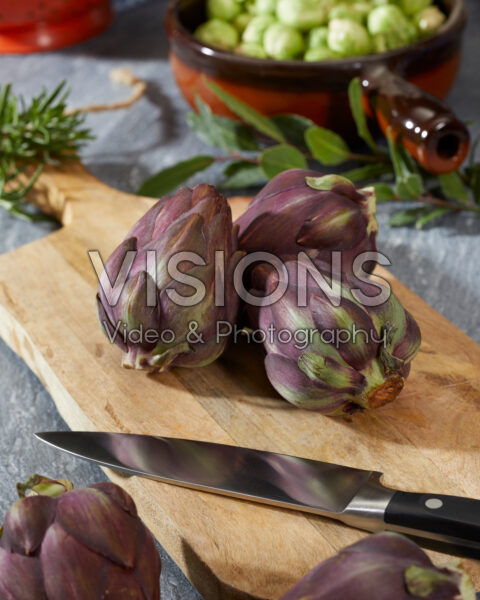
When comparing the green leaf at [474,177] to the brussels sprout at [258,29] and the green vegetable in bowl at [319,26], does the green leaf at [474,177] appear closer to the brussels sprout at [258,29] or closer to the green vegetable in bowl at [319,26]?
the green vegetable in bowl at [319,26]

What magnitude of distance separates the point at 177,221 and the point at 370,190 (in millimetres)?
232

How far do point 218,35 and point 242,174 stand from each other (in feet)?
0.96

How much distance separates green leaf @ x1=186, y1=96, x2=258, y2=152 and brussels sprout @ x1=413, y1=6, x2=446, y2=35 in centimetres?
37

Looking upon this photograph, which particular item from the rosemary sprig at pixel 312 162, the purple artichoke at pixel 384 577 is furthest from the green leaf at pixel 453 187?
the purple artichoke at pixel 384 577

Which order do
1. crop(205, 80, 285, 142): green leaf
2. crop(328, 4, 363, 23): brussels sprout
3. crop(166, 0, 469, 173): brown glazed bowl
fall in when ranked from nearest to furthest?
crop(166, 0, 469, 173): brown glazed bowl → crop(205, 80, 285, 142): green leaf → crop(328, 4, 363, 23): brussels sprout

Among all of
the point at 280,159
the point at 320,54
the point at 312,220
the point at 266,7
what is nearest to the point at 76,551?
the point at 312,220

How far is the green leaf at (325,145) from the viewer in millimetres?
1150

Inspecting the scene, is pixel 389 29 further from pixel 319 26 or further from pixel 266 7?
pixel 266 7

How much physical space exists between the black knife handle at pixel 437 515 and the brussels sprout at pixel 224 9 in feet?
3.42

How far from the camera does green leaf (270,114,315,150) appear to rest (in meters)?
1.21

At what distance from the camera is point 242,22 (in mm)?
1410

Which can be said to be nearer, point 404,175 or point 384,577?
point 384,577

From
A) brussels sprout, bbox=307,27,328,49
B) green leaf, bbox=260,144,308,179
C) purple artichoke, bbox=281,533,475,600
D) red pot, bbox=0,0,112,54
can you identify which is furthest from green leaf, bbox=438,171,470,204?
red pot, bbox=0,0,112,54

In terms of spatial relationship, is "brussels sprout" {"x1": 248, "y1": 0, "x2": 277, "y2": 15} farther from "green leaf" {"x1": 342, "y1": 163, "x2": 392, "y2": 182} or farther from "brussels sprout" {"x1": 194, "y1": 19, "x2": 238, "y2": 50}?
"green leaf" {"x1": 342, "y1": 163, "x2": 392, "y2": 182}
